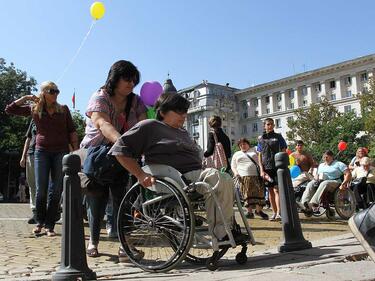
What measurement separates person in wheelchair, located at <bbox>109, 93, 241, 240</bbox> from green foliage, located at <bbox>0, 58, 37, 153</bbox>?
116 feet

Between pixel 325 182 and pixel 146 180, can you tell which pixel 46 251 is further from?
pixel 325 182

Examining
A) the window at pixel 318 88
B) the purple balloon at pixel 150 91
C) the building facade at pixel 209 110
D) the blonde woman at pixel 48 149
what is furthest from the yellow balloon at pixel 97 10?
the building facade at pixel 209 110

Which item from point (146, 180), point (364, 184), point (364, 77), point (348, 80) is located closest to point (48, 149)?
point (146, 180)

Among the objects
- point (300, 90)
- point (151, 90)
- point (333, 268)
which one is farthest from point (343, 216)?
point (300, 90)

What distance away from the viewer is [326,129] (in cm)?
6097

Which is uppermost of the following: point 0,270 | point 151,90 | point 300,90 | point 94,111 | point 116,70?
point 300,90

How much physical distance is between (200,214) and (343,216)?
6.57m

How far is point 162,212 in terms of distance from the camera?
150 inches

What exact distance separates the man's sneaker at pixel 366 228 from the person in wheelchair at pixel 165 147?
38.1 inches

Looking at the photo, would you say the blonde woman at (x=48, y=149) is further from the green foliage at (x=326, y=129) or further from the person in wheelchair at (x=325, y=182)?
the green foliage at (x=326, y=129)

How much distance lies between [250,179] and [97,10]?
17.4 ft

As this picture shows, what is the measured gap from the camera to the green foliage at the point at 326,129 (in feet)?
198

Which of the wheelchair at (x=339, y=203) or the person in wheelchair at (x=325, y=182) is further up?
the person in wheelchair at (x=325, y=182)

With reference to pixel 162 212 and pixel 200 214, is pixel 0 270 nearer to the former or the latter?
pixel 162 212
